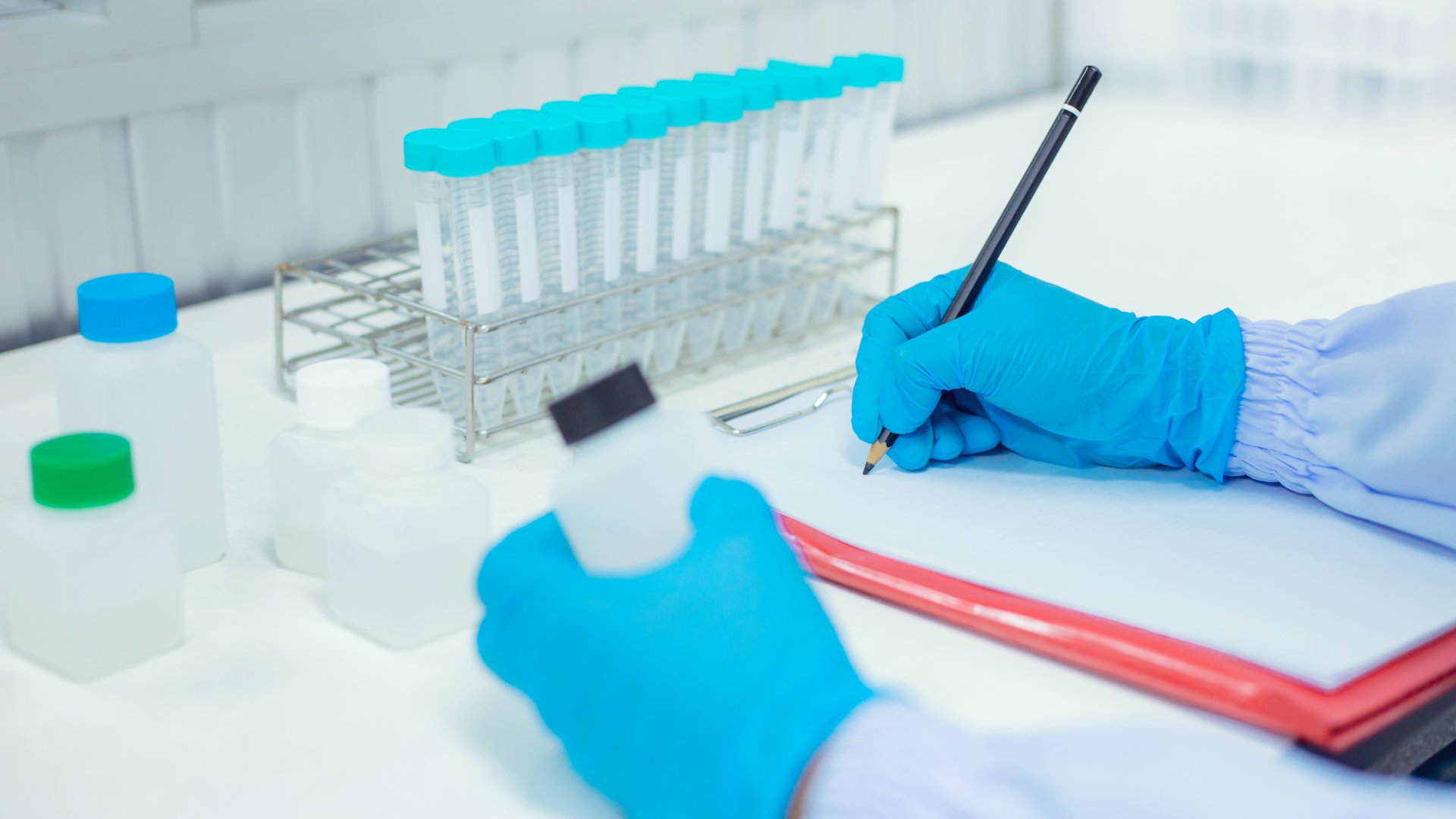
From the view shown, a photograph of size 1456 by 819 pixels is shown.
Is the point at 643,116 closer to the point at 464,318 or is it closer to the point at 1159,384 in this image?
the point at 464,318

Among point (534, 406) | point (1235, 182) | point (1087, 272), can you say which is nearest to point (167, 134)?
point (534, 406)

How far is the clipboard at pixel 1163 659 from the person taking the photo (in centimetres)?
85

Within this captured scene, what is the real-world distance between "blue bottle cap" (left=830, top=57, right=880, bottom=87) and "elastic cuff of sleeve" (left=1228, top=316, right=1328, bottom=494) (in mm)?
533

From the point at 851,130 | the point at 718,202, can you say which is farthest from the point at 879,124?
the point at 718,202

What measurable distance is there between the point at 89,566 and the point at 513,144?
1.74 ft

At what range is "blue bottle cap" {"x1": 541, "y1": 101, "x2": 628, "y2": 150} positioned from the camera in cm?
129

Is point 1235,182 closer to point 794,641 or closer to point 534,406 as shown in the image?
point 534,406

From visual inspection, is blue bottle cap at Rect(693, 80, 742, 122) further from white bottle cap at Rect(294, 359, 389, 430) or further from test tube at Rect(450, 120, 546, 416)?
white bottle cap at Rect(294, 359, 389, 430)

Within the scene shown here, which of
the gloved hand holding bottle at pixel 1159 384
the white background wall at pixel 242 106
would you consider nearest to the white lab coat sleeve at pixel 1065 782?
the gloved hand holding bottle at pixel 1159 384

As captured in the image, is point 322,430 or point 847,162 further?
point 847,162

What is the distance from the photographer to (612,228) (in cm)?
136

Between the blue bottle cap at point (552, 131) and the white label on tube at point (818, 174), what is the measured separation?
34 centimetres

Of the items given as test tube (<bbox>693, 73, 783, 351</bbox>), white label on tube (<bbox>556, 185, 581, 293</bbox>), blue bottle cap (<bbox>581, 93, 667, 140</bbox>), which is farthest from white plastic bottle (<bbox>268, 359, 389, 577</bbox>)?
test tube (<bbox>693, 73, 783, 351</bbox>)

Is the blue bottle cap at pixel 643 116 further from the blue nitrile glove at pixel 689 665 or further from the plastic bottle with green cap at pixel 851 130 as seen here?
the blue nitrile glove at pixel 689 665
